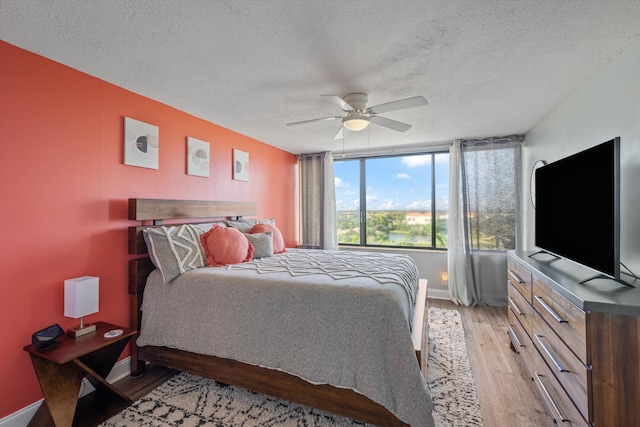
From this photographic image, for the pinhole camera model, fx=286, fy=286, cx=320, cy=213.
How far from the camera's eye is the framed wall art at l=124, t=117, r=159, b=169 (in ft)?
8.20

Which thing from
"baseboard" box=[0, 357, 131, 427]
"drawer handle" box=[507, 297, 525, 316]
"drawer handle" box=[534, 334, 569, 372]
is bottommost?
"baseboard" box=[0, 357, 131, 427]

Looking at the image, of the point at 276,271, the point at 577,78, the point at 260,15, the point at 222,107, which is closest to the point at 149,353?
the point at 276,271

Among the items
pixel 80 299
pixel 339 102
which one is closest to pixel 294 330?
pixel 80 299

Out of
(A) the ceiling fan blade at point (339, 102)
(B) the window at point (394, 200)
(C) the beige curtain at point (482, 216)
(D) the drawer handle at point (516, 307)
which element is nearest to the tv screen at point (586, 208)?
(D) the drawer handle at point (516, 307)

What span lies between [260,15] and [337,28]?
439 millimetres

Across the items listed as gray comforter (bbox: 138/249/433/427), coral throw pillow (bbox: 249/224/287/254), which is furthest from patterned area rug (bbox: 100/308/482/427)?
coral throw pillow (bbox: 249/224/287/254)

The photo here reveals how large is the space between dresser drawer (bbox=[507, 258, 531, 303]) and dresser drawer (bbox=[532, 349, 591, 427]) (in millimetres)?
499

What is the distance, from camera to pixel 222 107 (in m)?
2.94

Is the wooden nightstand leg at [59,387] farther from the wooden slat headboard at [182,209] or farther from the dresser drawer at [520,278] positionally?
the dresser drawer at [520,278]

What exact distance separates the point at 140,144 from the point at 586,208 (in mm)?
3476

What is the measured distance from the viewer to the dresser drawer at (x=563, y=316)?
1414 mm

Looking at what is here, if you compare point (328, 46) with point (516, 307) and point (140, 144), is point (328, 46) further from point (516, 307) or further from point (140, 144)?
point (516, 307)

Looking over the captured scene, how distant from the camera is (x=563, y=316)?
1613 millimetres

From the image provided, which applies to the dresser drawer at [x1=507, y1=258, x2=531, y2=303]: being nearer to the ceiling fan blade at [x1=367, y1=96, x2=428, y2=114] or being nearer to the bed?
the bed
